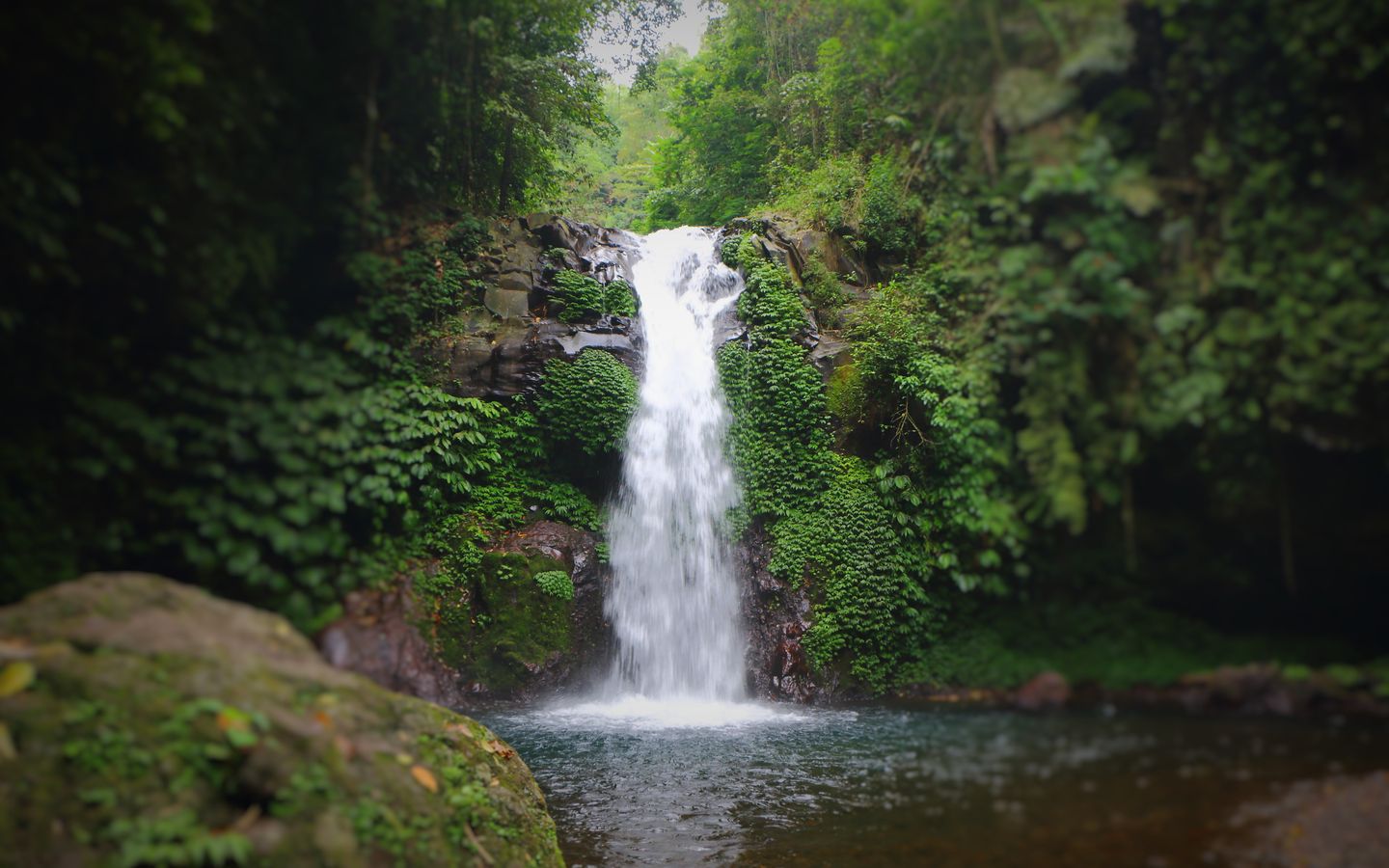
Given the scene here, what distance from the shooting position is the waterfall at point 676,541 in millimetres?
8195

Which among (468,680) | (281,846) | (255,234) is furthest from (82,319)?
(468,680)

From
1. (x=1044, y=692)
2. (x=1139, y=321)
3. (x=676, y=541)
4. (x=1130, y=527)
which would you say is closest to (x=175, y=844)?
(x=1044, y=692)

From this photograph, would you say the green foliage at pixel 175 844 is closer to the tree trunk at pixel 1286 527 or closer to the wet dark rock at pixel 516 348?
the wet dark rock at pixel 516 348

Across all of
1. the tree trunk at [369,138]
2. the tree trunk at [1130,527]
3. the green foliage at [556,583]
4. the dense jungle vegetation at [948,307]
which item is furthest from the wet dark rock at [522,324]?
the tree trunk at [1130,527]

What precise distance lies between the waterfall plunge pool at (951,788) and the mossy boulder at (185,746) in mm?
2092

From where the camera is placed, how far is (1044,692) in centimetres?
382

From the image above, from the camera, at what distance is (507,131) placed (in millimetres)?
6242

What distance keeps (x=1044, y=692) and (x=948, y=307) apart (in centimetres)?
249

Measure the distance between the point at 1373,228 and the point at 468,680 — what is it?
681 cm

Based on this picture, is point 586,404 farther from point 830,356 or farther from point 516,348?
point 830,356

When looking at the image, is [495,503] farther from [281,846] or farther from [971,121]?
[971,121]

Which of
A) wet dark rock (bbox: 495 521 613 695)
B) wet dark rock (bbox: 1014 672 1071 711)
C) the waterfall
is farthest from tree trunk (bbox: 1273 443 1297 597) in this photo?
wet dark rock (bbox: 495 521 613 695)

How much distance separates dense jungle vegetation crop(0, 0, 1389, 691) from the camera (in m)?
3.28

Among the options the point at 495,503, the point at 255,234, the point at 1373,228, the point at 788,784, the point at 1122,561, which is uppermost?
the point at 255,234
